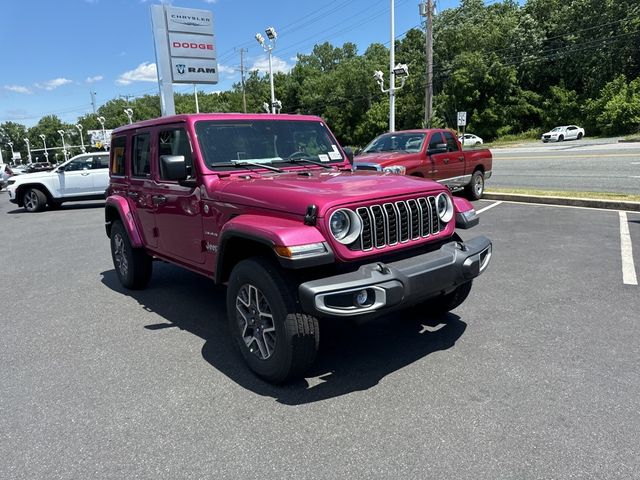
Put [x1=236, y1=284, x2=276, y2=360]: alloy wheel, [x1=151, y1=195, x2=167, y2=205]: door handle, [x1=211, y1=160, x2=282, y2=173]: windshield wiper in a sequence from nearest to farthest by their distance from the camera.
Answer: [x1=236, y1=284, x2=276, y2=360]: alloy wheel < [x1=211, y1=160, x2=282, y2=173]: windshield wiper < [x1=151, y1=195, x2=167, y2=205]: door handle

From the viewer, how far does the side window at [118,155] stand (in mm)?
5629

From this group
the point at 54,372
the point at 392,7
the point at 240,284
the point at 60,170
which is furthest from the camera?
the point at 392,7

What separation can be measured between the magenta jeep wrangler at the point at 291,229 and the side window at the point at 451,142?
263 inches

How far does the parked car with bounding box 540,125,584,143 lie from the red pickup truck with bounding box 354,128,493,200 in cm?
3602

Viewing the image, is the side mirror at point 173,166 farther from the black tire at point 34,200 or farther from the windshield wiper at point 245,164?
the black tire at point 34,200

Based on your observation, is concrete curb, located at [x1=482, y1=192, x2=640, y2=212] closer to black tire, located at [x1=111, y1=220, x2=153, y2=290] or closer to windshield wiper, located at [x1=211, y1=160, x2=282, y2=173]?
windshield wiper, located at [x1=211, y1=160, x2=282, y2=173]

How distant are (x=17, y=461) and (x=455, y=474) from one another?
7.87 ft

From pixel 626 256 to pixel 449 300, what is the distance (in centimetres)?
339

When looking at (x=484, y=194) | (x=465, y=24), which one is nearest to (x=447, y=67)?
(x=465, y=24)

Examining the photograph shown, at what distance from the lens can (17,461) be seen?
2.67 m

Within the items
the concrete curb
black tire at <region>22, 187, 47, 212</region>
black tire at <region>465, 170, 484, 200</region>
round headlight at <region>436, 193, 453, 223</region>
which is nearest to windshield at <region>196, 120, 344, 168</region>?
round headlight at <region>436, 193, 453, 223</region>

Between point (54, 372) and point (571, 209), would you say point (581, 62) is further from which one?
point (54, 372)

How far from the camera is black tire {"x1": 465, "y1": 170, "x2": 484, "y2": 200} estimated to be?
11570 millimetres

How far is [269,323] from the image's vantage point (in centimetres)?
337
